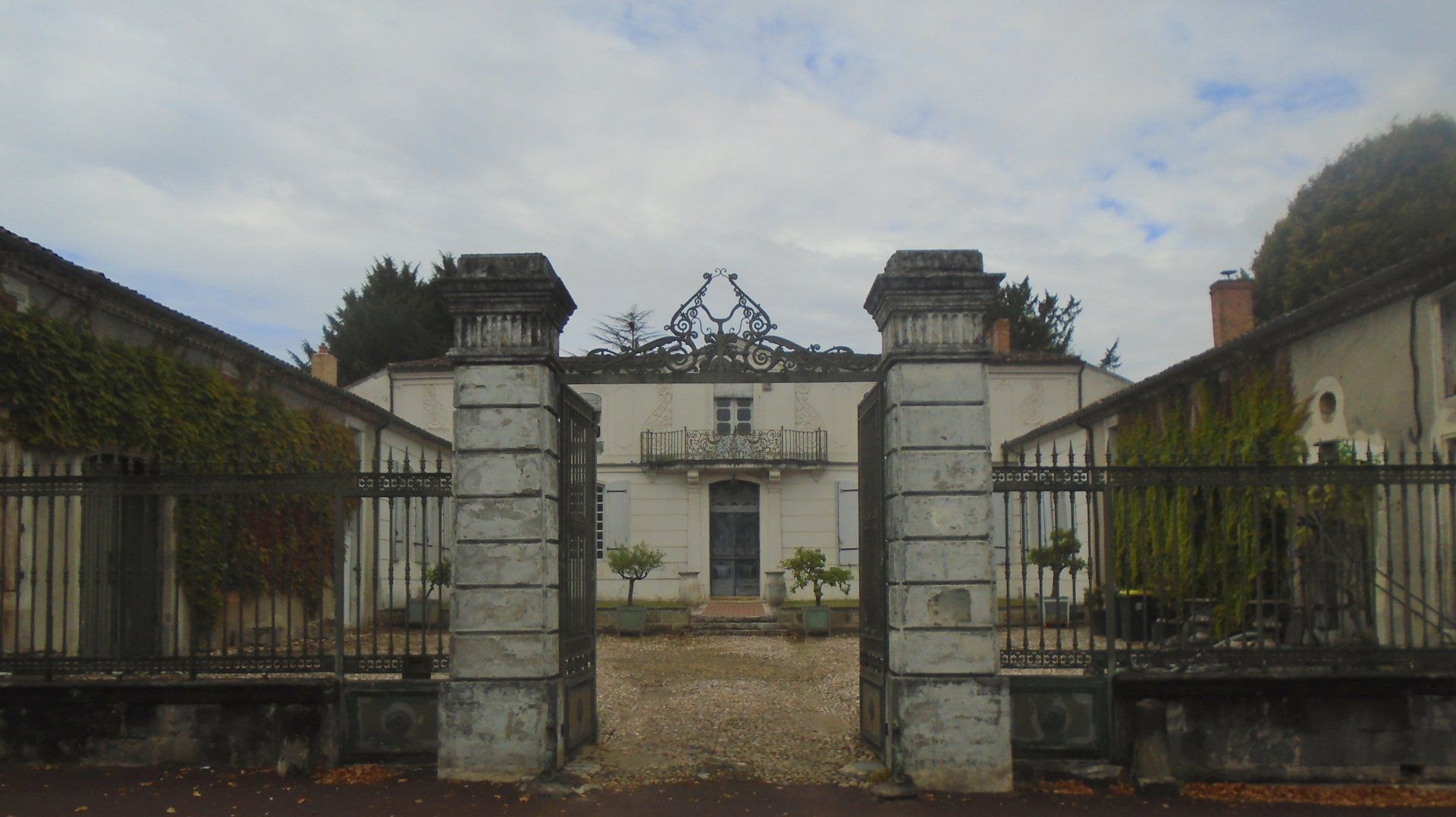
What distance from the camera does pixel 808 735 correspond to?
8.90 metres

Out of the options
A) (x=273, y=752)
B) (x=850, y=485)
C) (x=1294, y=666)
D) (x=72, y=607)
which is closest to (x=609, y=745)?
(x=273, y=752)

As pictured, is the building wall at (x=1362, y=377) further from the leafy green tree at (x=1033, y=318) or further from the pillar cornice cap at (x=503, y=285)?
the leafy green tree at (x=1033, y=318)

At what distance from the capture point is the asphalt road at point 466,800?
257 inches

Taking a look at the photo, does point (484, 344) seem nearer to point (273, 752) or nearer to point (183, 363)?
point (273, 752)

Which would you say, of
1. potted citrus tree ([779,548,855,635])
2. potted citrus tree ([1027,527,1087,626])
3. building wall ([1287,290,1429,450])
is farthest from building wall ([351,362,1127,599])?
building wall ([1287,290,1429,450])

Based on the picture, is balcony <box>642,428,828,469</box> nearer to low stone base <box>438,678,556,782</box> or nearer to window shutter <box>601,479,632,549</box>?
window shutter <box>601,479,632,549</box>

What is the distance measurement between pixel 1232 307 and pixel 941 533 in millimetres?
12348

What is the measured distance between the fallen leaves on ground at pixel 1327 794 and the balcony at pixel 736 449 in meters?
19.2

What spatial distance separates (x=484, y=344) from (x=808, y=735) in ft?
13.2

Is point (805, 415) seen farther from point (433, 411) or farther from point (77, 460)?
point (77, 460)

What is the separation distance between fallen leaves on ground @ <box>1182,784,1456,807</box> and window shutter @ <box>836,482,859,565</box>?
19.1 meters

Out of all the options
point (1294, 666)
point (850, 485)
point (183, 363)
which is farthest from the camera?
point (850, 485)

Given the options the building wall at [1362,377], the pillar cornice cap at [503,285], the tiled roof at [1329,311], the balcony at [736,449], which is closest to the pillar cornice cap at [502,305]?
the pillar cornice cap at [503,285]

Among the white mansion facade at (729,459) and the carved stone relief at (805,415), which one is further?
the carved stone relief at (805,415)
